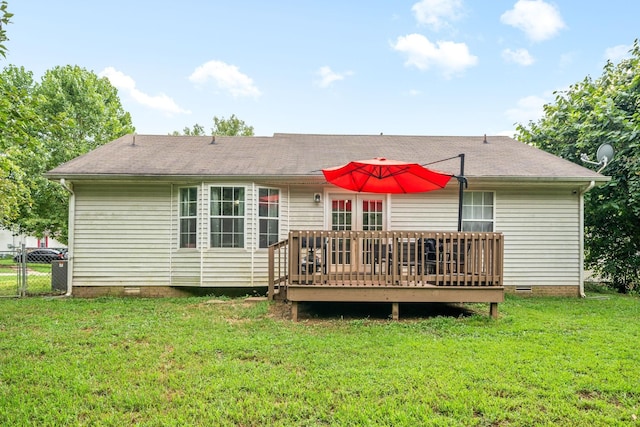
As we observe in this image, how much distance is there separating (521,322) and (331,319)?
114 inches

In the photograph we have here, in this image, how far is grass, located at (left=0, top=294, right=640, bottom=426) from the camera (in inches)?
108

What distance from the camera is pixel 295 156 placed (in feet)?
29.2

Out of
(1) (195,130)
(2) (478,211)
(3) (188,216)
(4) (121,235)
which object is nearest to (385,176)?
(2) (478,211)

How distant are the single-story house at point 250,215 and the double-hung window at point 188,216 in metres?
0.02

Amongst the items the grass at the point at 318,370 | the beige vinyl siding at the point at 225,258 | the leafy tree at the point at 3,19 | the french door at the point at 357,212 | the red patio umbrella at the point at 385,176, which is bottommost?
the grass at the point at 318,370

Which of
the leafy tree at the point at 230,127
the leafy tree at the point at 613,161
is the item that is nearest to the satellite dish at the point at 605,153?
the leafy tree at the point at 613,161

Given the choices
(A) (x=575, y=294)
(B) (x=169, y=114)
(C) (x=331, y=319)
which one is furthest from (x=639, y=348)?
(B) (x=169, y=114)

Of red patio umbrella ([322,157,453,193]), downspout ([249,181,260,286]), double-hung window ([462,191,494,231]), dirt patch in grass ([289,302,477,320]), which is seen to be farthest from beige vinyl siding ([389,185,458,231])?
downspout ([249,181,260,286])

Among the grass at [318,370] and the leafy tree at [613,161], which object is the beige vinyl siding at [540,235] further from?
the grass at [318,370]

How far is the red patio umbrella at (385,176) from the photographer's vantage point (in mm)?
5727

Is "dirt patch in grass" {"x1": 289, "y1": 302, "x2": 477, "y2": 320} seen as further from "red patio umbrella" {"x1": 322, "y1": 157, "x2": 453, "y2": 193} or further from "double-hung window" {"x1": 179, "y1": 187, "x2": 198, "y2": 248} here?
"double-hung window" {"x1": 179, "y1": 187, "x2": 198, "y2": 248}

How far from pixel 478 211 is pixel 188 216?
21.6ft

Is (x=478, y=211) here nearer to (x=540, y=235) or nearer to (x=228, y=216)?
(x=540, y=235)

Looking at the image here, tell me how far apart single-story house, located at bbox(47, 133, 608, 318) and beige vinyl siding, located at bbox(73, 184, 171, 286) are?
0.02m
